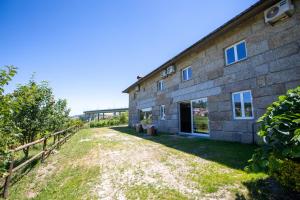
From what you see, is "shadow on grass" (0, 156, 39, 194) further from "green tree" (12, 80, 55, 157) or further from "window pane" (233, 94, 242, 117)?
"window pane" (233, 94, 242, 117)

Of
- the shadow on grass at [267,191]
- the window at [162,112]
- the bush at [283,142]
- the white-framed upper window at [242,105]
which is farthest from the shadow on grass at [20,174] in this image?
the window at [162,112]

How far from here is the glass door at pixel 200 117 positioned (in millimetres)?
9128

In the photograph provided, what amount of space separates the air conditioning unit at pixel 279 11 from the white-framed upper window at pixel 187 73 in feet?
16.2

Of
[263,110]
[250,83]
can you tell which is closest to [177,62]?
[250,83]

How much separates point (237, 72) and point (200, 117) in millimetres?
3407

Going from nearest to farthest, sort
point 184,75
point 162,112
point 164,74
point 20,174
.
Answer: point 20,174 < point 184,75 < point 164,74 < point 162,112

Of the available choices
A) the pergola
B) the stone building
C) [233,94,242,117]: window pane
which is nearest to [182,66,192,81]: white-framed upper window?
the stone building

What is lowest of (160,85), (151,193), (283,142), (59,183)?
(59,183)

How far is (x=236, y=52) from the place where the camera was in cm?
750

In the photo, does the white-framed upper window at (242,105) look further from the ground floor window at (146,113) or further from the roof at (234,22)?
the ground floor window at (146,113)

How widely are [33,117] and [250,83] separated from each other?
918cm

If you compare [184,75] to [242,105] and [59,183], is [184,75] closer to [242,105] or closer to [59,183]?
[242,105]

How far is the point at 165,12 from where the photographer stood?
923 centimetres

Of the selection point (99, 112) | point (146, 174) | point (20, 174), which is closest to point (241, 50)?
point (146, 174)
